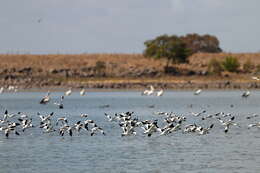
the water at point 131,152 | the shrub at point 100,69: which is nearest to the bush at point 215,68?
the shrub at point 100,69

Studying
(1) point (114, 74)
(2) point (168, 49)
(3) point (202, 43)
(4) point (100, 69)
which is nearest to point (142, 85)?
(1) point (114, 74)

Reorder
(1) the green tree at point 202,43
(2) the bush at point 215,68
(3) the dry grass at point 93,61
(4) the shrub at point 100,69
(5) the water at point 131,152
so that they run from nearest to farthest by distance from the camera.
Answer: (5) the water at point 131,152
(2) the bush at point 215,68
(4) the shrub at point 100,69
(3) the dry grass at point 93,61
(1) the green tree at point 202,43

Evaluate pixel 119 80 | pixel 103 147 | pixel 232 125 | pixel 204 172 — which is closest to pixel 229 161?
pixel 204 172

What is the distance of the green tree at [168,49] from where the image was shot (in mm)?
87875

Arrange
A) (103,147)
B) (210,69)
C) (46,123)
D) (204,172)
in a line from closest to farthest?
(204,172)
(103,147)
(46,123)
(210,69)

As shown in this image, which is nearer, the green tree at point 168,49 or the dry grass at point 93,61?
the green tree at point 168,49

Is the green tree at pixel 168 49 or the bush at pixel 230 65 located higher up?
the green tree at pixel 168 49

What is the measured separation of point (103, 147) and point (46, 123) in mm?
5583

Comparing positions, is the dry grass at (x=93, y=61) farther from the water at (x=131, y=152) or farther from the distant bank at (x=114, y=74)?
the water at (x=131, y=152)

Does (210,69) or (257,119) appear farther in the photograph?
(210,69)

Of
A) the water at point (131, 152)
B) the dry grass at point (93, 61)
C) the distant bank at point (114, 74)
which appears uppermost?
the dry grass at point (93, 61)

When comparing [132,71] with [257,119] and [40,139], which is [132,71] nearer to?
[257,119]

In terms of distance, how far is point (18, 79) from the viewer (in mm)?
82000

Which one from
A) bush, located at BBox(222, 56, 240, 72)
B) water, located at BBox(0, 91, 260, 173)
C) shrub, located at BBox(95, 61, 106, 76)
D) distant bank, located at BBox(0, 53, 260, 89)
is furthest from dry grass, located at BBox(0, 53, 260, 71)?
water, located at BBox(0, 91, 260, 173)
